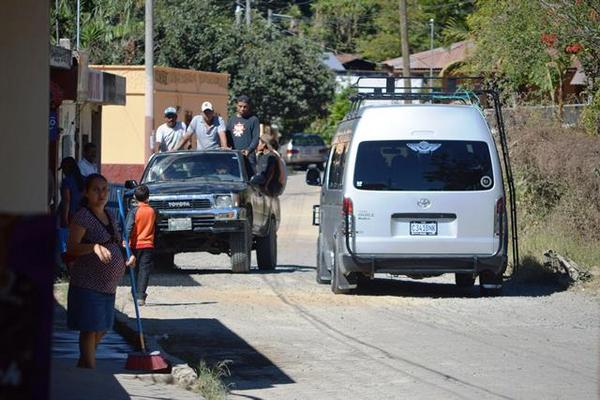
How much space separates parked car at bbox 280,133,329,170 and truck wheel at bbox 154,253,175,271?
126 feet

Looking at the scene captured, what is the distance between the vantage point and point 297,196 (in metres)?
41.2

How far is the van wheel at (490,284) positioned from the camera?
15.6m

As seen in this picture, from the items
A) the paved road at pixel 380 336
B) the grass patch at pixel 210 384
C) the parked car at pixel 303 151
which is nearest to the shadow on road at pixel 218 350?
the paved road at pixel 380 336

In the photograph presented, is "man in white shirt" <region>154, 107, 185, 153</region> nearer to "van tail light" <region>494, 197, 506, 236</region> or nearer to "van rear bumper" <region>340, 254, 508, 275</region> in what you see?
"van rear bumper" <region>340, 254, 508, 275</region>

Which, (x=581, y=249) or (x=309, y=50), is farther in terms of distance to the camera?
(x=309, y=50)

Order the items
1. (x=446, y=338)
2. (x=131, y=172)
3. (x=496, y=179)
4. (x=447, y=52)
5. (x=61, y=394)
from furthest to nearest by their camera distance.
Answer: (x=447, y=52), (x=131, y=172), (x=496, y=179), (x=446, y=338), (x=61, y=394)

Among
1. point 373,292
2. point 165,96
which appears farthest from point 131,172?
point 373,292

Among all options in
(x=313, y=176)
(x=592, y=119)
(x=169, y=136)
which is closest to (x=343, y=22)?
(x=169, y=136)

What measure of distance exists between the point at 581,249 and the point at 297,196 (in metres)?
23.7

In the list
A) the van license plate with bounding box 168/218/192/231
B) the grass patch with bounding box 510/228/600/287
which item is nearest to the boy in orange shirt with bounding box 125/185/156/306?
the van license plate with bounding box 168/218/192/231

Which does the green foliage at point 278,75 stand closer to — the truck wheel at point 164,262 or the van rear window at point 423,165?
the truck wheel at point 164,262

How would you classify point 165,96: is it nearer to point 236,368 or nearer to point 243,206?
point 243,206

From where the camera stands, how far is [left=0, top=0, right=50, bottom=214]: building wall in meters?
7.67

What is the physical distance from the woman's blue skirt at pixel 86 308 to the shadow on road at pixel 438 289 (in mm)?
6931
